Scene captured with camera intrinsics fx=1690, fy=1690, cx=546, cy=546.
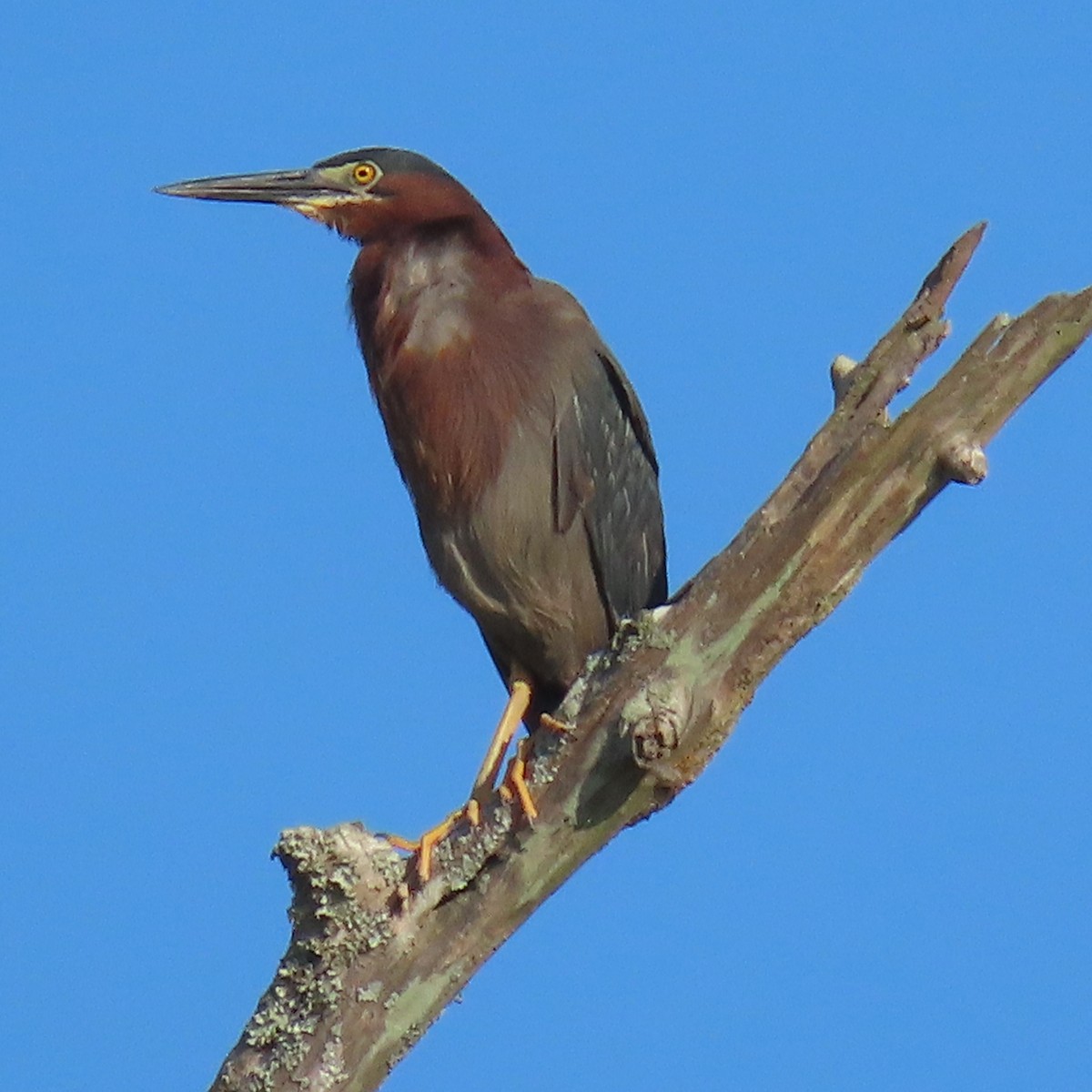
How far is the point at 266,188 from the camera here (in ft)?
17.6

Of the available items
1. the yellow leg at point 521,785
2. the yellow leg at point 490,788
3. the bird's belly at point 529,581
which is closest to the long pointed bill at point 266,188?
the bird's belly at point 529,581

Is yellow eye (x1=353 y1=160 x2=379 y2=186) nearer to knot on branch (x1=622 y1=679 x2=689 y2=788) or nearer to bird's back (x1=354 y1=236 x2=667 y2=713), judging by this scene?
bird's back (x1=354 y1=236 x2=667 y2=713)

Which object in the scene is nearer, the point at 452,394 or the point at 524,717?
the point at 452,394

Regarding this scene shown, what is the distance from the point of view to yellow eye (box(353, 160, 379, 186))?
17.3ft

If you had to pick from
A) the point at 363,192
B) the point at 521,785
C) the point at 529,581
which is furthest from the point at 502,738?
the point at 363,192

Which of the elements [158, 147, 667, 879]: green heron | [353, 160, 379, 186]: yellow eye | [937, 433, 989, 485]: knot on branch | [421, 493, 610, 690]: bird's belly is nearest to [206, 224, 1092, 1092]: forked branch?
[937, 433, 989, 485]: knot on branch

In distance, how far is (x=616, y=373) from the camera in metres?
5.20

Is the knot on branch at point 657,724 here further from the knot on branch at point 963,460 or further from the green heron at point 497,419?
the green heron at point 497,419

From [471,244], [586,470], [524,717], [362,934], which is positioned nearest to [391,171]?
[471,244]

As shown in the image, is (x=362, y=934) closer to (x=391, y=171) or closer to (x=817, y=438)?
(x=817, y=438)

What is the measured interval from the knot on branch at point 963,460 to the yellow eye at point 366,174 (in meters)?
2.45

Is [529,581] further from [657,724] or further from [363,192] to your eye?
[657,724]

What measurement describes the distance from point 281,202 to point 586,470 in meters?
1.34

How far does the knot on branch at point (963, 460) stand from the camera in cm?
342
